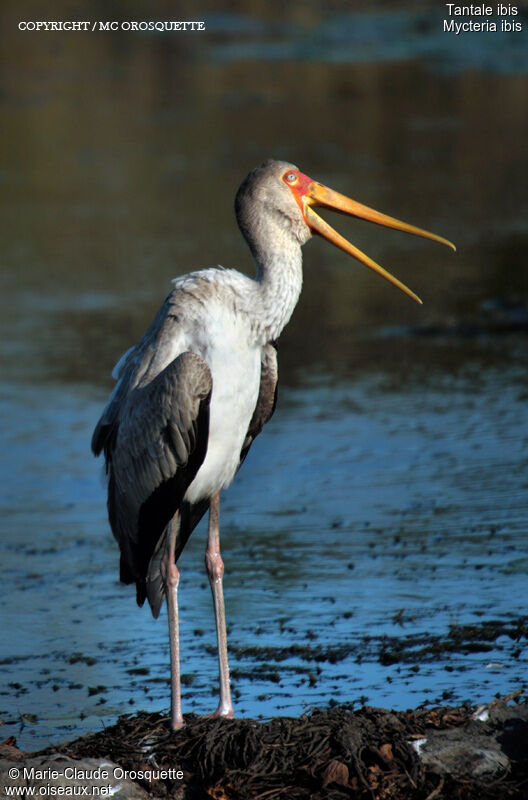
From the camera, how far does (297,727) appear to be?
4449 millimetres

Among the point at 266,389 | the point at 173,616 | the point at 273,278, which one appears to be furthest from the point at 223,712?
the point at 273,278

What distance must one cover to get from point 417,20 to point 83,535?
20929 mm

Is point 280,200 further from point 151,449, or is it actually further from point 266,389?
point 151,449

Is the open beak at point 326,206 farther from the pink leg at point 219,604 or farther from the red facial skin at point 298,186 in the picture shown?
the pink leg at point 219,604

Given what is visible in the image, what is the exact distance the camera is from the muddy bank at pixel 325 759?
13.9 ft

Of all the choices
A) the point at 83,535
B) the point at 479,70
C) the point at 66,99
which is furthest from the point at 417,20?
the point at 83,535

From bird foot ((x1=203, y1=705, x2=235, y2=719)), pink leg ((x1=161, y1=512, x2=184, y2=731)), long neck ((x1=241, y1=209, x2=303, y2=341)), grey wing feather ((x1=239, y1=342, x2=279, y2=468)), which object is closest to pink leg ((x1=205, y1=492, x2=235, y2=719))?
bird foot ((x1=203, y1=705, x2=235, y2=719))

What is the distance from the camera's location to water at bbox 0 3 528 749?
18.1 ft

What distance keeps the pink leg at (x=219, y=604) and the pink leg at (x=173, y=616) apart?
0.14 meters

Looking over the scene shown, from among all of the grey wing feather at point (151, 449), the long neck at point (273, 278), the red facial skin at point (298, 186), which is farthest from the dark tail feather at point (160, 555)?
the red facial skin at point (298, 186)

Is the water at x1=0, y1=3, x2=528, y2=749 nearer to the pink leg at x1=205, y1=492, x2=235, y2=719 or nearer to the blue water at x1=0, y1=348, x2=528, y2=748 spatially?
the blue water at x1=0, y1=348, x2=528, y2=748

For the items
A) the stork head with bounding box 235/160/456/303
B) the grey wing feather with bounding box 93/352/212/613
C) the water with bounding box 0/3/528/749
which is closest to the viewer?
the grey wing feather with bounding box 93/352/212/613

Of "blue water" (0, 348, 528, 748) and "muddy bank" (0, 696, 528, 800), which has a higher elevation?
"muddy bank" (0, 696, 528, 800)

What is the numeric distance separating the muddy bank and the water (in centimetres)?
50
